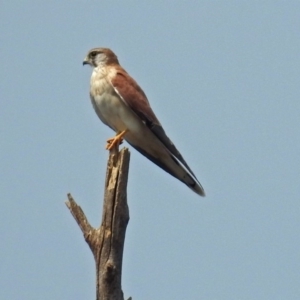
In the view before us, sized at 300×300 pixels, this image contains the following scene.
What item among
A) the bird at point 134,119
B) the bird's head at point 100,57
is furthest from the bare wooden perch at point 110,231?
the bird's head at point 100,57

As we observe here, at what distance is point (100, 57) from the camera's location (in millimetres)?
8930

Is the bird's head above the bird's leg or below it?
above

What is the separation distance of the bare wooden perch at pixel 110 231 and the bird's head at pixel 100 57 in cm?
268

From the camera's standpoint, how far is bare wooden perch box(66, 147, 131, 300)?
5875 mm

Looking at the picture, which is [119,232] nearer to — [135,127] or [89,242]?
[89,242]

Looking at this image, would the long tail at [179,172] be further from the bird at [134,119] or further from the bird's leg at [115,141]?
the bird's leg at [115,141]

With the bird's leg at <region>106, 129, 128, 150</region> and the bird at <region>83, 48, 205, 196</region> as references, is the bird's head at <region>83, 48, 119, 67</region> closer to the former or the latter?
the bird at <region>83, 48, 205, 196</region>

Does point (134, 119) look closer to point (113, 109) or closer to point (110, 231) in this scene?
point (113, 109)

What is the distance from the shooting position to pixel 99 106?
8219mm

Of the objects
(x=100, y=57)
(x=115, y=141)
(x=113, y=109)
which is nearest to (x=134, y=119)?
(x=113, y=109)

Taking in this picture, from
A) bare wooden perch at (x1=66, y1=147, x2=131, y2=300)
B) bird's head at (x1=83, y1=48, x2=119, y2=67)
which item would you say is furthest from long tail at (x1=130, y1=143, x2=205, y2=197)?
bare wooden perch at (x1=66, y1=147, x2=131, y2=300)

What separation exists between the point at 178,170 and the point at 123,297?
2.64m

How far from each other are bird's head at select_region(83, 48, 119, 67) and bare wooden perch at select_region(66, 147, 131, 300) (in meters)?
2.68

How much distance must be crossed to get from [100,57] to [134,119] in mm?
1197
